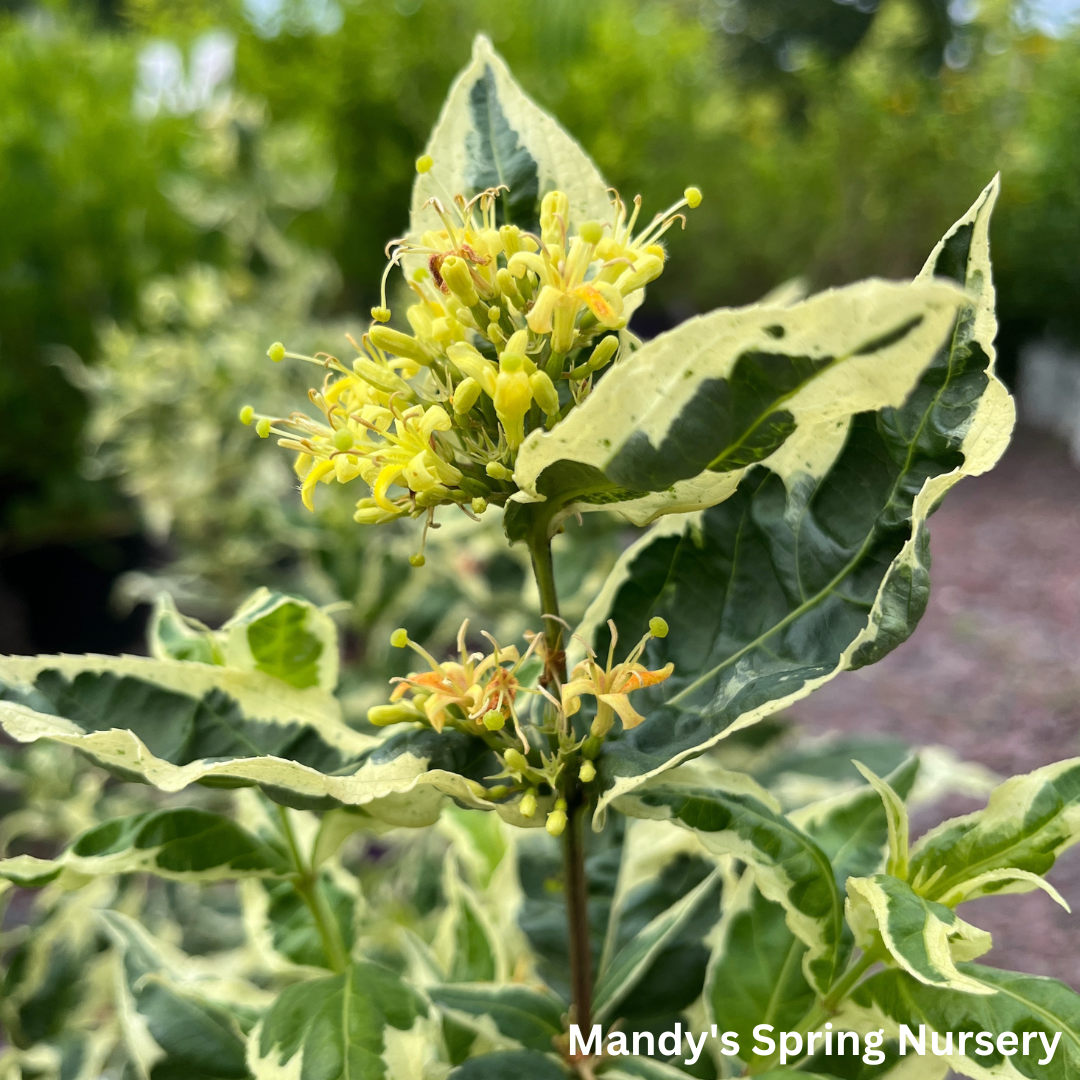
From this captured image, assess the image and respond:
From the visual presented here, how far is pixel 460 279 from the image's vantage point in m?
0.36

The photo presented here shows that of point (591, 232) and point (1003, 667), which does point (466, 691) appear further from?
point (1003, 667)

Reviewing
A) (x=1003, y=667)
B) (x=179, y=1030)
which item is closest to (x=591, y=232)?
(x=179, y=1030)

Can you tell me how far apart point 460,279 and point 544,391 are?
0.19ft

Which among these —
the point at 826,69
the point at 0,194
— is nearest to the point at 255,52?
the point at 0,194

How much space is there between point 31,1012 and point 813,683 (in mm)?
843

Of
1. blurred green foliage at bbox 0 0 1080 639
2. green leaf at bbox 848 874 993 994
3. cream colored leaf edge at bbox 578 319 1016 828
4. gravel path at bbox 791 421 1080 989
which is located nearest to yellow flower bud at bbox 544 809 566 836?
cream colored leaf edge at bbox 578 319 1016 828

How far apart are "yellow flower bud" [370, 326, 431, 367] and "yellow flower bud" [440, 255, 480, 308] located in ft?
0.09

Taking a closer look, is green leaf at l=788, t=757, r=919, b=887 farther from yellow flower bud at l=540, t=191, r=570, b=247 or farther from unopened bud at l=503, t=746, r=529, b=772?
yellow flower bud at l=540, t=191, r=570, b=247

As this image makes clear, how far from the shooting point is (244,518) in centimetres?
164

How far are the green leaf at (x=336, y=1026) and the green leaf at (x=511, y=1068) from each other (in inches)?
1.4

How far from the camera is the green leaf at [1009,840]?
1.32ft

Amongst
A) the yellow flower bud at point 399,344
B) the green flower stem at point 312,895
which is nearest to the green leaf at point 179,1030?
the green flower stem at point 312,895

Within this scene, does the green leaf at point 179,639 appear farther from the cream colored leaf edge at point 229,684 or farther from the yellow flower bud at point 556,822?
the yellow flower bud at point 556,822

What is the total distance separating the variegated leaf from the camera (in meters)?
0.33
